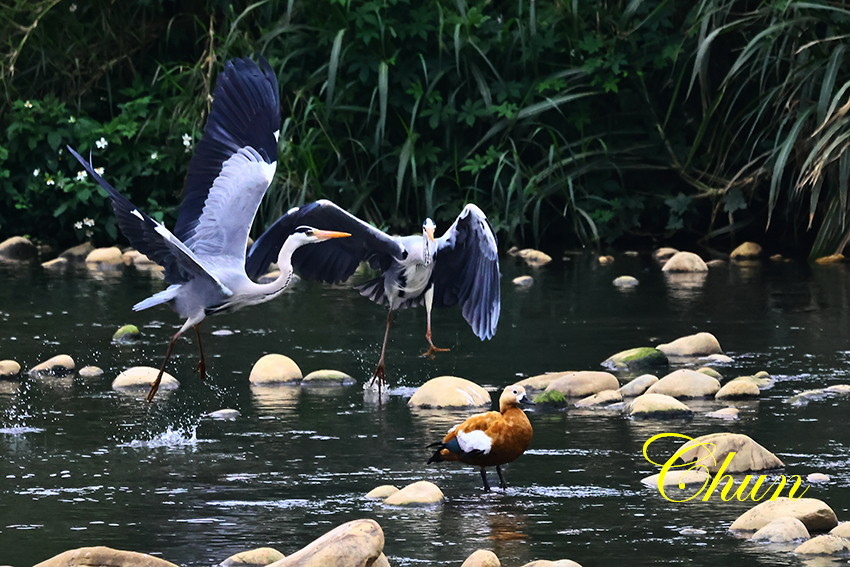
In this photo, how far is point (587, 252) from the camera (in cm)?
1409

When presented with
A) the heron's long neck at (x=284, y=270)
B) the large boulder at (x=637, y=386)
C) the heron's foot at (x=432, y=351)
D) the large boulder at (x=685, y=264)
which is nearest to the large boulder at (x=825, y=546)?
the large boulder at (x=637, y=386)

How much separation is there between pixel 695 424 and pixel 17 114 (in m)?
8.88

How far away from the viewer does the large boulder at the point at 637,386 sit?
7781 mm

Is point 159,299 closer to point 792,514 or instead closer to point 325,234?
point 325,234

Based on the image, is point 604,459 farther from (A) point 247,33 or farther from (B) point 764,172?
(A) point 247,33

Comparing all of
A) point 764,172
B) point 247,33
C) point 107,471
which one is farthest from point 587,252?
point 107,471

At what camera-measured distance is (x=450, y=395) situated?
764 cm

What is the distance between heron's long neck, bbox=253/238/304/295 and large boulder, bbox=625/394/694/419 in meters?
1.61

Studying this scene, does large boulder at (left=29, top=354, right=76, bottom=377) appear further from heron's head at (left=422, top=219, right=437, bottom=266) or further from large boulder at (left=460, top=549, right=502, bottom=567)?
large boulder at (left=460, top=549, right=502, bottom=567)

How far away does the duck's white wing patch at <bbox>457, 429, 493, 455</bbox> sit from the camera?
595 cm

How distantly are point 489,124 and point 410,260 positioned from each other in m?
5.61

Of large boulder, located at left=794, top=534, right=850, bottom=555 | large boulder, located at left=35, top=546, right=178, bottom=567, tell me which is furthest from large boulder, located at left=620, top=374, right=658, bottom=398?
large boulder, located at left=35, top=546, right=178, bottom=567

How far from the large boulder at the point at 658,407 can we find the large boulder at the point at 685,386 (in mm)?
291

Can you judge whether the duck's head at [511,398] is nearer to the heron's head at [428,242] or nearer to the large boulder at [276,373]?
the heron's head at [428,242]
